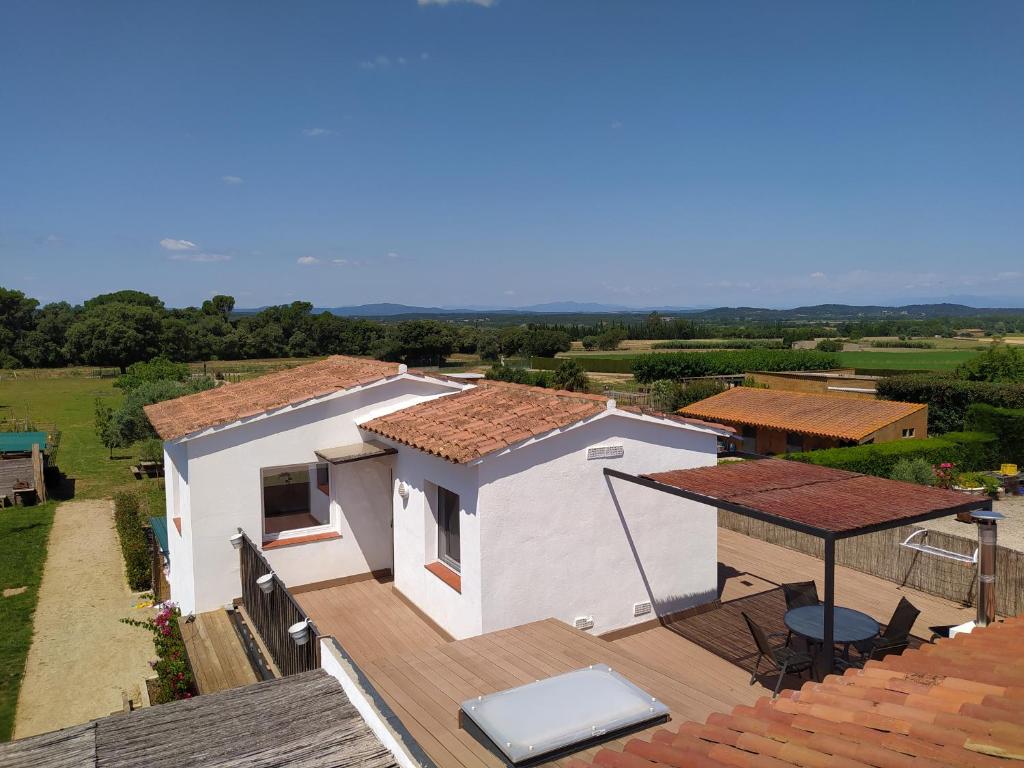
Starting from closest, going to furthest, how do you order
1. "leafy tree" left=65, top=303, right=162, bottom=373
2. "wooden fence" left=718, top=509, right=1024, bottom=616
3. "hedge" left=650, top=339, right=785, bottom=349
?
"wooden fence" left=718, top=509, right=1024, bottom=616
"leafy tree" left=65, top=303, right=162, bottom=373
"hedge" left=650, top=339, right=785, bottom=349

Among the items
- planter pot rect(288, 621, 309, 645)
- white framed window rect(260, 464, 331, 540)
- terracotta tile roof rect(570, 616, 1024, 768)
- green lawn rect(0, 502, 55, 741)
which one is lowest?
green lawn rect(0, 502, 55, 741)

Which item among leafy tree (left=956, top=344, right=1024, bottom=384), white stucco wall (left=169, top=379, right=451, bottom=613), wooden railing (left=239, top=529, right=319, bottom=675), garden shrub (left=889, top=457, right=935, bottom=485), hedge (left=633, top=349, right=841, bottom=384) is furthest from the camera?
hedge (left=633, top=349, right=841, bottom=384)

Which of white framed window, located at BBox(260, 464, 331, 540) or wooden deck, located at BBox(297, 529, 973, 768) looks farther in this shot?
white framed window, located at BBox(260, 464, 331, 540)

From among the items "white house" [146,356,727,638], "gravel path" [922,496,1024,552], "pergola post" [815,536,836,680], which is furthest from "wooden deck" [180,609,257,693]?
"gravel path" [922,496,1024,552]

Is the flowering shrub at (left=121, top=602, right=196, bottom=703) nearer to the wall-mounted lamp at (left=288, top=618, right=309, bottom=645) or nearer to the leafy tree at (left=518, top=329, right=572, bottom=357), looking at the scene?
the wall-mounted lamp at (left=288, top=618, right=309, bottom=645)

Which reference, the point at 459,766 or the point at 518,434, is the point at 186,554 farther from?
the point at 459,766

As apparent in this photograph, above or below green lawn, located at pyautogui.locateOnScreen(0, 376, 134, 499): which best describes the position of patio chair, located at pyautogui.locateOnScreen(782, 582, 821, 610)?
above

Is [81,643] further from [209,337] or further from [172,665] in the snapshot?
[209,337]
